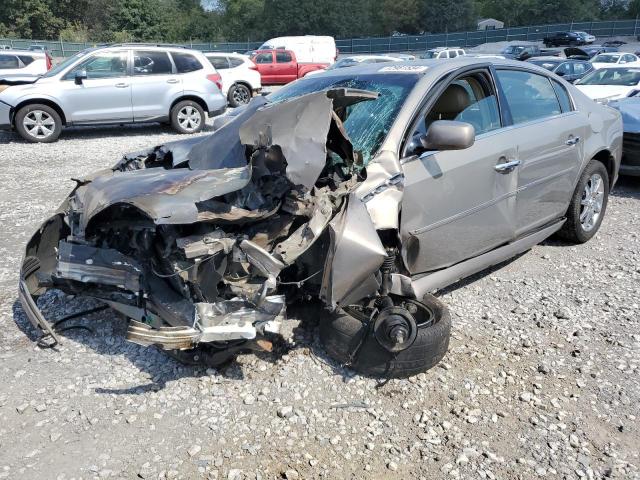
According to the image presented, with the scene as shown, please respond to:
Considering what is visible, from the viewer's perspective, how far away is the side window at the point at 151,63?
11382 mm

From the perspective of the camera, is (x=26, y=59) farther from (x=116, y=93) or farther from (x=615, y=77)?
(x=615, y=77)

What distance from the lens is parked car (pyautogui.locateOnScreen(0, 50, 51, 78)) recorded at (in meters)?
15.0

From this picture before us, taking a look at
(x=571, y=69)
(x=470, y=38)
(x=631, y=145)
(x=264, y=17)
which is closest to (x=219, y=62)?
(x=571, y=69)

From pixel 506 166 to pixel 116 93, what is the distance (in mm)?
9276

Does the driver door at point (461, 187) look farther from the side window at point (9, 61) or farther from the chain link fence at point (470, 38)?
the chain link fence at point (470, 38)

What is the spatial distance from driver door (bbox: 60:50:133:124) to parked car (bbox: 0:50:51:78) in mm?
5356

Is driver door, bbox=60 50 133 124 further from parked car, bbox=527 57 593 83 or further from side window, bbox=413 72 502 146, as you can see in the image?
parked car, bbox=527 57 593 83

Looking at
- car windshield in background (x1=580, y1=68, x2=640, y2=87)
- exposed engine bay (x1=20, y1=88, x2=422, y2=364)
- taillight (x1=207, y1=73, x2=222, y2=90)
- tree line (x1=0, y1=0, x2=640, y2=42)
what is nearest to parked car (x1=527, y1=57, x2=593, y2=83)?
car windshield in background (x1=580, y1=68, x2=640, y2=87)

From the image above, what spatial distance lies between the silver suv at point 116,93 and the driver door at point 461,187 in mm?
8970

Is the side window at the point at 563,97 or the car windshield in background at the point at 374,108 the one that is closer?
the car windshield in background at the point at 374,108

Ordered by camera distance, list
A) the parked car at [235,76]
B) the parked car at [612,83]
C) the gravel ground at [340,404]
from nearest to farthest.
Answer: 1. the gravel ground at [340,404]
2. the parked car at [612,83]
3. the parked car at [235,76]

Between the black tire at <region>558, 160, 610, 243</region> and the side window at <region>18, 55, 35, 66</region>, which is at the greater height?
the side window at <region>18, 55, 35, 66</region>


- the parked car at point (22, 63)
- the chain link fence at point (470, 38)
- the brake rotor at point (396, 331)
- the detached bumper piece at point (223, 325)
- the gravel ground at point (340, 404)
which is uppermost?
the chain link fence at point (470, 38)

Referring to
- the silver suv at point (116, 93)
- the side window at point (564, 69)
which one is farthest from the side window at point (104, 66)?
the side window at point (564, 69)
